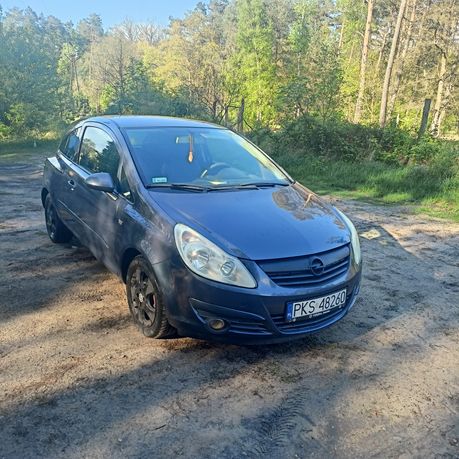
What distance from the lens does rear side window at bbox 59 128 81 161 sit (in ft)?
15.7

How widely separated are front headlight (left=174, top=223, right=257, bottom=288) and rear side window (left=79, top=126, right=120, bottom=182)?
117cm

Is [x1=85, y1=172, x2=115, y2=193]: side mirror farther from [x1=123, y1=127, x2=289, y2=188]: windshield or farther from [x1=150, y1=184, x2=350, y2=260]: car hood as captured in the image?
[x1=150, y1=184, x2=350, y2=260]: car hood

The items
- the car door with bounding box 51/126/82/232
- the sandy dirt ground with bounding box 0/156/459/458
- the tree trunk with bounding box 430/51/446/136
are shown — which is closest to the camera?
the sandy dirt ground with bounding box 0/156/459/458

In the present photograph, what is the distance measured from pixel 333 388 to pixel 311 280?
70cm

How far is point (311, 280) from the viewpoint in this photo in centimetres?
288

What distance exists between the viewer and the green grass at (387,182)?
8.60 m

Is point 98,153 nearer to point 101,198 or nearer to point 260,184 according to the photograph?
point 101,198

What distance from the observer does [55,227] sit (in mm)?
5301

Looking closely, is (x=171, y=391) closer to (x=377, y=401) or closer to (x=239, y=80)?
(x=377, y=401)

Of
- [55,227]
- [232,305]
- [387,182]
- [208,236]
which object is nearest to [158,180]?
[208,236]

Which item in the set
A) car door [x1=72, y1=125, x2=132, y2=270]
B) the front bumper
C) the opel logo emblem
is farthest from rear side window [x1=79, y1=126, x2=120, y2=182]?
the opel logo emblem

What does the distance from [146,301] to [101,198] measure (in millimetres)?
1119

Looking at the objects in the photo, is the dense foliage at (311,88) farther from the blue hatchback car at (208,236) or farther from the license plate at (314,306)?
the license plate at (314,306)

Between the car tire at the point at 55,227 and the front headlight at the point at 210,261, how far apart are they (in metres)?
2.84
